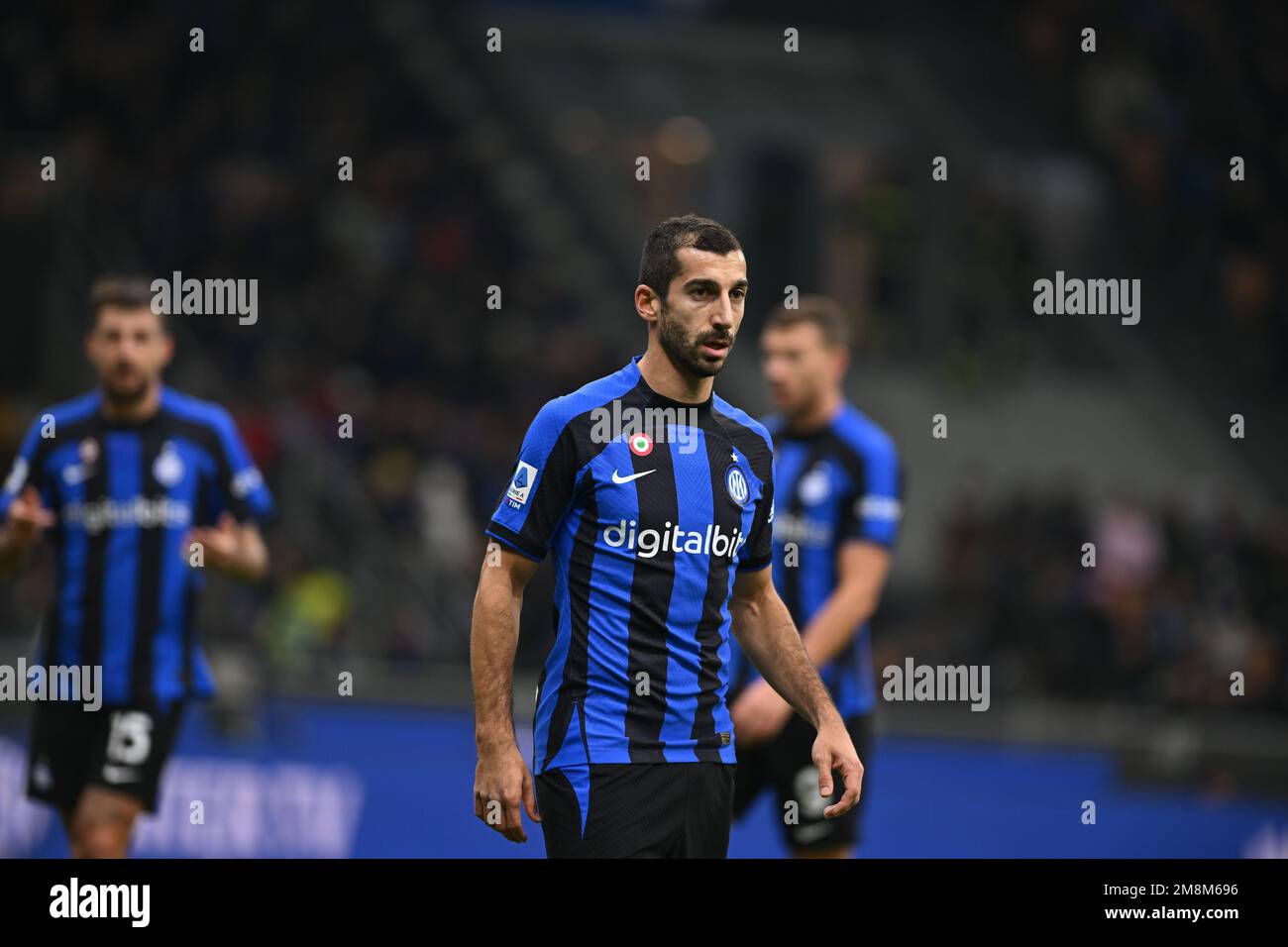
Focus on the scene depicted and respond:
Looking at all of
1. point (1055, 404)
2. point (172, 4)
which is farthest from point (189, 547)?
point (1055, 404)

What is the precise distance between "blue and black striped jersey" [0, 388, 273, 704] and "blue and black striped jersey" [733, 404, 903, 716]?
2.20 m

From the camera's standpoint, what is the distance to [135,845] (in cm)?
1066

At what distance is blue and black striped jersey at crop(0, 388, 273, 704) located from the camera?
762cm

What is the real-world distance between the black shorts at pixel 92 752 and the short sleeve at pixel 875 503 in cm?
272

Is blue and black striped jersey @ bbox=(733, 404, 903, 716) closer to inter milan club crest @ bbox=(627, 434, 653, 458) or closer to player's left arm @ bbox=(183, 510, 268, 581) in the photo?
player's left arm @ bbox=(183, 510, 268, 581)

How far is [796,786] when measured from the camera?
25.8 ft

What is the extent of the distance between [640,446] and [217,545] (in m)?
2.61

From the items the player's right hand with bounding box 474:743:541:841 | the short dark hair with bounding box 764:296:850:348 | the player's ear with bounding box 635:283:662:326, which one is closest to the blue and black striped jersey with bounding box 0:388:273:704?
the short dark hair with bounding box 764:296:850:348

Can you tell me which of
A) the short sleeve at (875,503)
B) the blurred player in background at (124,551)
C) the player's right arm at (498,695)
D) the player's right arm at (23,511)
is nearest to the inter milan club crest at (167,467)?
the blurred player in background at (124,551)

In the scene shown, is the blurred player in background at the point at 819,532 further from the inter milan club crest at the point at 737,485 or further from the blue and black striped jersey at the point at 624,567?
the blue and black striped jersey at the point at 624,567

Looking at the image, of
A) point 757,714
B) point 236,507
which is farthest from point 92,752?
point 757,714

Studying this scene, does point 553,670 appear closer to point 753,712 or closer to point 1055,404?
point 753,712

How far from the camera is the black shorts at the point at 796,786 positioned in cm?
784
